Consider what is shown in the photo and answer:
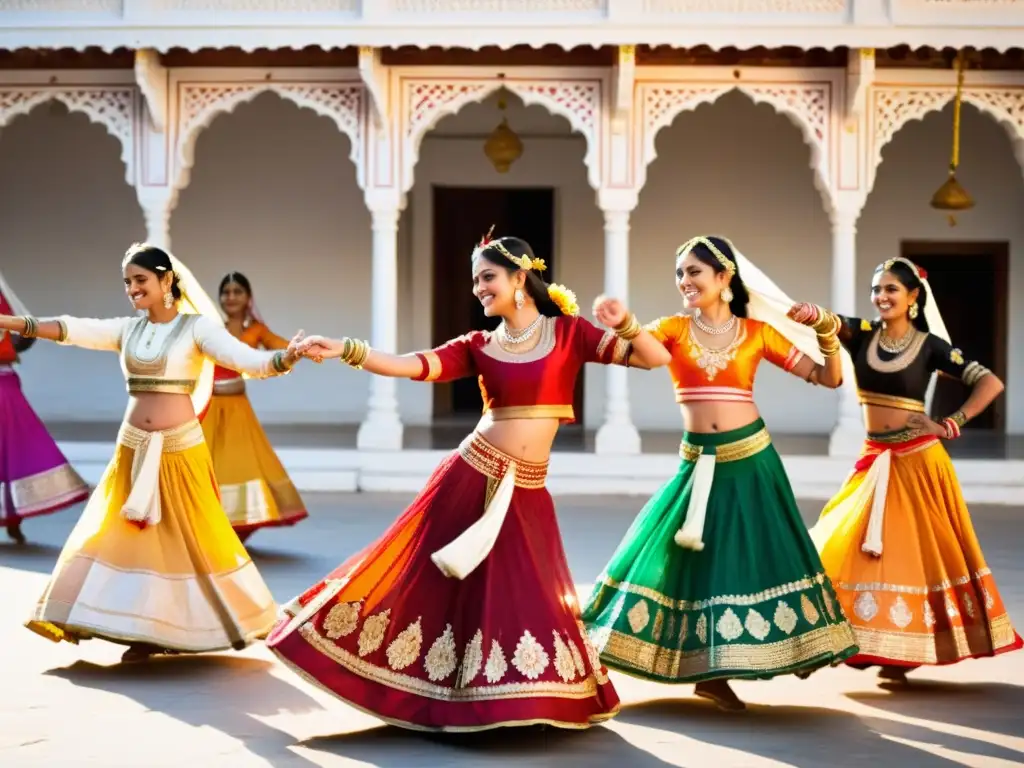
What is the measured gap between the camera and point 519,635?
4.23m

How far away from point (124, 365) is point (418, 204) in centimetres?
908

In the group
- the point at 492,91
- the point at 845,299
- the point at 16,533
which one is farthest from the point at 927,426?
the point at 492,91

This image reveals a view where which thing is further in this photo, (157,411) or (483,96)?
(483,96)

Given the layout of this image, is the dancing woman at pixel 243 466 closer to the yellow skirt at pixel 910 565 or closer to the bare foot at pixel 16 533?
the bare foot at pixel 16 533

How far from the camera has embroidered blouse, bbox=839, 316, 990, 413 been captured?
213 inches

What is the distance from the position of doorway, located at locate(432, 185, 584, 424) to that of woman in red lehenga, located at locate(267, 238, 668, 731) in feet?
32.5

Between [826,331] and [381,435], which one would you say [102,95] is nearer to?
[381,435]

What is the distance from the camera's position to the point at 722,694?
4816 millimetres

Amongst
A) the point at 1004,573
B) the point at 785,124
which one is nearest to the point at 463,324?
the point at 785,124

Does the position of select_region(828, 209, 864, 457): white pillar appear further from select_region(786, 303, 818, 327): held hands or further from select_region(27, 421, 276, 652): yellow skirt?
Answer: select_region(27, 421, 276, 652): yellow skirt

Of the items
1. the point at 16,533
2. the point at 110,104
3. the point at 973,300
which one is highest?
the point at 110,104

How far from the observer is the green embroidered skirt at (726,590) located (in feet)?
15.0

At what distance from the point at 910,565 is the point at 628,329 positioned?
146 cm

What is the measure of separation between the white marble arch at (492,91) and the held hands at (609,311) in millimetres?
6833
